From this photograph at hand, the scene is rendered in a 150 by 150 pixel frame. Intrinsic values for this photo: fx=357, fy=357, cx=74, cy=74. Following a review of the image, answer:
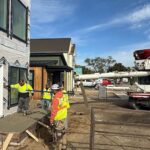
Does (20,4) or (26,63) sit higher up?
(20,4)

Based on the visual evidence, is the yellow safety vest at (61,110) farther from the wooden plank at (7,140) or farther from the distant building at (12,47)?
the distant building at (12,47)

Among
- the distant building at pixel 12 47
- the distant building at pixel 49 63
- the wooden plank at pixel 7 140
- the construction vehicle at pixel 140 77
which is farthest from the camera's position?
the distant building at pixel 49 63

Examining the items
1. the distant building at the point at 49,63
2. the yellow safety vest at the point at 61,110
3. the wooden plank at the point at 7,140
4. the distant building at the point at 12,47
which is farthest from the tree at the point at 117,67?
the wooden plank at the point at 7,140

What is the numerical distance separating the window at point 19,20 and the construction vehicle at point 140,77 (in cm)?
627

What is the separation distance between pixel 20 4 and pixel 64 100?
301 inches

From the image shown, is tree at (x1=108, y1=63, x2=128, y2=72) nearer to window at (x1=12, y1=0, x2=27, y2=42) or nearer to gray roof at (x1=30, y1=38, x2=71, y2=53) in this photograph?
gray roof at (x1=30, y1=38, x2=71, y2=53)

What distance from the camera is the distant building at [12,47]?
14016mm

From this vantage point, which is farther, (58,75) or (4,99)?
(58,75)

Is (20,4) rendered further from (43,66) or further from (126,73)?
(43,66)

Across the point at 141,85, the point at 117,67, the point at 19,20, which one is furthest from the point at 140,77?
the point at 117,67

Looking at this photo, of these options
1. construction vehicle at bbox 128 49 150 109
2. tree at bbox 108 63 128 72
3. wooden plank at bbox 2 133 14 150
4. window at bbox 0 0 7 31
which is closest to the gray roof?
construction vehicle at bbox 128 49 150 109

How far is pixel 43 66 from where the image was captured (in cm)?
2848

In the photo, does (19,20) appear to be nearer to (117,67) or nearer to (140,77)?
(140,77)

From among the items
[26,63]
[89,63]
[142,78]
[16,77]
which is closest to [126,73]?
[142,78]
